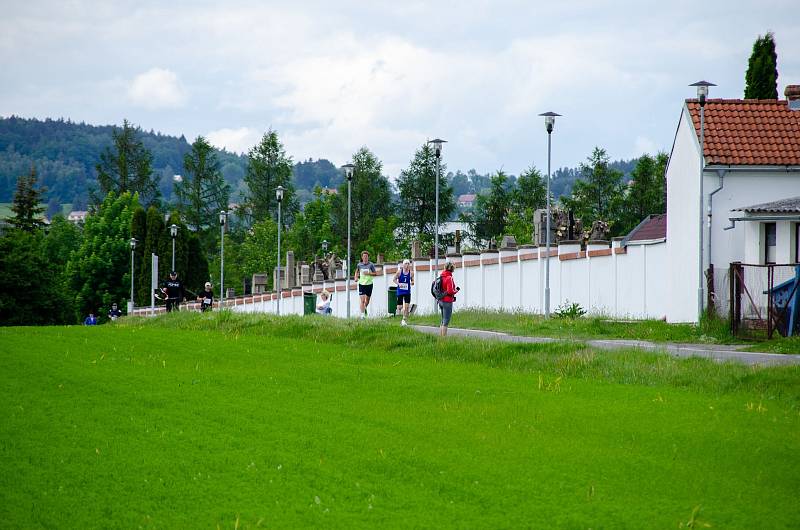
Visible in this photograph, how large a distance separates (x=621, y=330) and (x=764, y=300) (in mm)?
4027

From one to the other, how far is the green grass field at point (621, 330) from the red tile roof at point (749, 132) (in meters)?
5.98

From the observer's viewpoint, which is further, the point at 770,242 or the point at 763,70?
the point at 763,70

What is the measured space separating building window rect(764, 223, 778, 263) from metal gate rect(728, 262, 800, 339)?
10.7 feet

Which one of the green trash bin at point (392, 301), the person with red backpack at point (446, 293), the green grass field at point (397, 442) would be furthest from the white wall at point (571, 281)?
the green grass field at point (397, 442)

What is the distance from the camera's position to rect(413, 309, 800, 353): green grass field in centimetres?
2598

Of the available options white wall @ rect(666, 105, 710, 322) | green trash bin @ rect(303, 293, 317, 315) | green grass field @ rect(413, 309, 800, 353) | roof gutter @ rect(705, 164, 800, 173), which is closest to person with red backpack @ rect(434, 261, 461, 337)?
green grass field @ rect(413, 309, 800, 353)

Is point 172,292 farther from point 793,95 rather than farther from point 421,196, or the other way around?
point 421,196

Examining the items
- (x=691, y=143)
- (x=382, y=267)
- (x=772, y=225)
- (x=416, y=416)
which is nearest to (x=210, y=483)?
(x=416, y=416)

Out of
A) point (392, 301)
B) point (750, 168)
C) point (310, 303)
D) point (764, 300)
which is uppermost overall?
point (750, 168)

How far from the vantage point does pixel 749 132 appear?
35438 mm

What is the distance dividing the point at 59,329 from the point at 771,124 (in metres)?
22.9

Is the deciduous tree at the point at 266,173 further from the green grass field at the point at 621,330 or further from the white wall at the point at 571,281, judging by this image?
the green grass field at the point at 621,330

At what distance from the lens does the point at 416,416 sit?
1517 centimetres

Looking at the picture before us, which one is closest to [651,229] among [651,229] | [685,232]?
[651,229]
